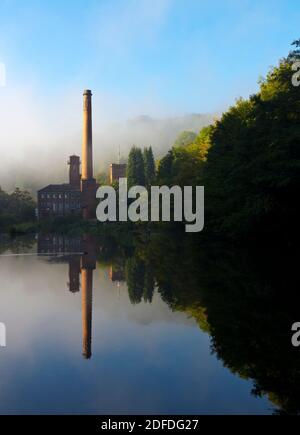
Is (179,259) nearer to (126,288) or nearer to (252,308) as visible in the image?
(126,288)

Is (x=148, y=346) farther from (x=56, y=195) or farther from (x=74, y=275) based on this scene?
(x=56, y=195)

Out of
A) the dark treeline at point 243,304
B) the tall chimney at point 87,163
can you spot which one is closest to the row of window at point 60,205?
the tall chimney at point 87,163

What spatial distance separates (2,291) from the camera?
1625 cm

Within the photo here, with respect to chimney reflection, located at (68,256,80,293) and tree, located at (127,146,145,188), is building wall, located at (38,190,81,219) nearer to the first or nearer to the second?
tree, located at (127,146,145,188)

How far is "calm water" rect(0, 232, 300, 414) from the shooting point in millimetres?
6594

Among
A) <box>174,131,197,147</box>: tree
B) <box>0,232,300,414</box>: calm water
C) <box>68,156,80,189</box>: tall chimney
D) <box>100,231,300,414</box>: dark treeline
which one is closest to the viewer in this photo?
<box>0,232,300,414</box>: calm water

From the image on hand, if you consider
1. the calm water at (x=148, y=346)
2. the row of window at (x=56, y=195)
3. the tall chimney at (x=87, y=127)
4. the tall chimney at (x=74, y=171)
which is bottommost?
the calm water at (x=148, y=346)

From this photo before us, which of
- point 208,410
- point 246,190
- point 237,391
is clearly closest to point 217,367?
point 237,391

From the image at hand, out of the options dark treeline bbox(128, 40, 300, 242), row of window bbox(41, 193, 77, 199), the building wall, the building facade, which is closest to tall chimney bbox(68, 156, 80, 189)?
the building wall

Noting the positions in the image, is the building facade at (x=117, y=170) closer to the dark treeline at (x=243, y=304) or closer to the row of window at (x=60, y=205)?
the row of window at (x=60, y=205)

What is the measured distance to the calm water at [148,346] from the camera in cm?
659

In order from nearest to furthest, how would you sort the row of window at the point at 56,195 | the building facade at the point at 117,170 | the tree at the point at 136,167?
the tree at the point at 136,167, the row of window at the point at 56,195, the building facade at the point at 117,170

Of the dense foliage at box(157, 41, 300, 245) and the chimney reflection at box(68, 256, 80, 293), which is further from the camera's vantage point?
the dense foliage at box(157, 41, 300, 245)
